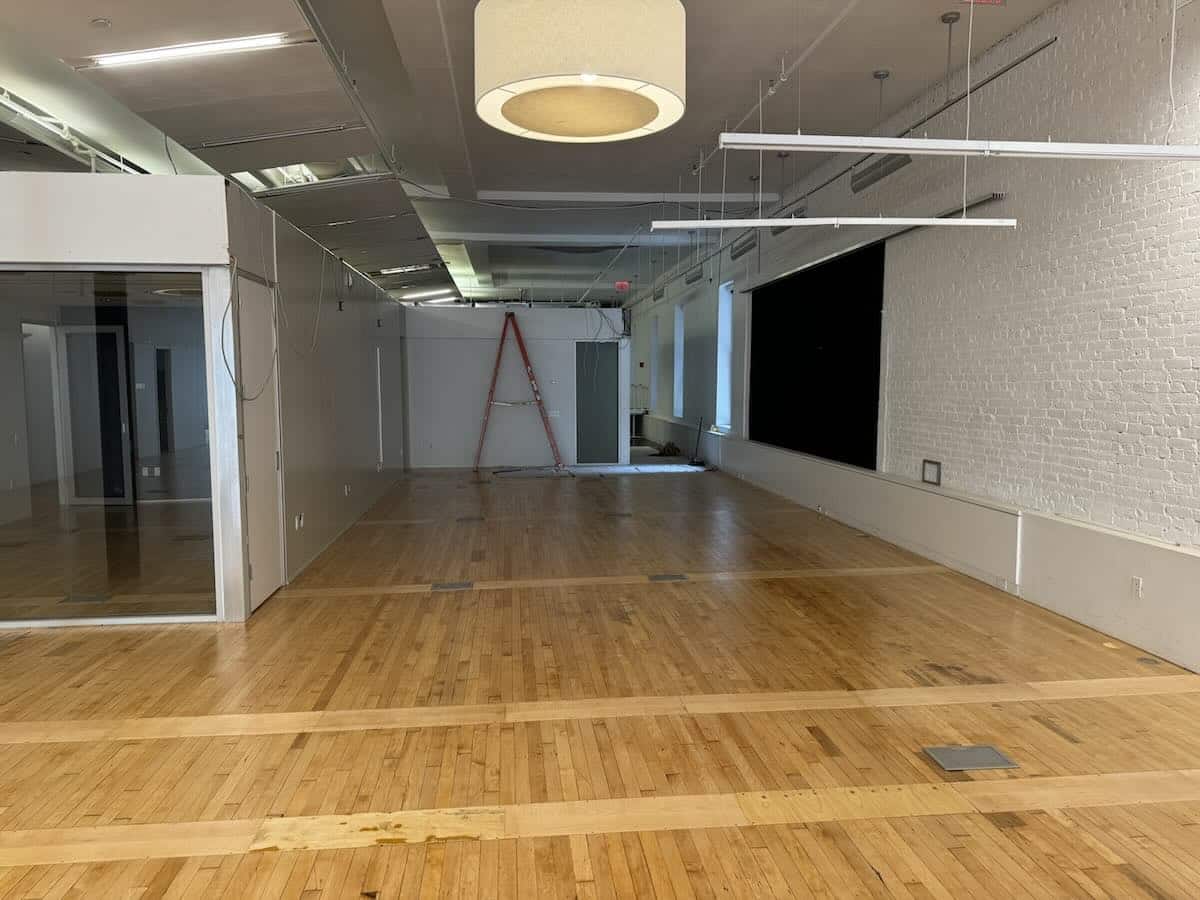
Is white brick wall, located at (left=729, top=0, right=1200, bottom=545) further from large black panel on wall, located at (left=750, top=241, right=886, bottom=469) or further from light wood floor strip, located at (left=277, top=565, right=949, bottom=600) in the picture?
light wood floor strip, located at (left=277, top=565, right=949, bottom=600)

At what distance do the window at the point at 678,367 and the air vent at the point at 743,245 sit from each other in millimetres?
4869

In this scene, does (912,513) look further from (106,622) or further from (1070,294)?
(106,622)

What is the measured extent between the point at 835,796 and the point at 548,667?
1799mm

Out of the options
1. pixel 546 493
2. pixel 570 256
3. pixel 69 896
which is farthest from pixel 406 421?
pixel 69 896

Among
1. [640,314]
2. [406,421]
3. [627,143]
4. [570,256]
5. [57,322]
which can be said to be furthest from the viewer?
[640,314]

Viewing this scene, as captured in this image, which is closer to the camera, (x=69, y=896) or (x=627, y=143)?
(x=69, y=896)

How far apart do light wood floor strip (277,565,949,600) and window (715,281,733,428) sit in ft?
24.3

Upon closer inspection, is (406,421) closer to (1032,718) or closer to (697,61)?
(697,61)

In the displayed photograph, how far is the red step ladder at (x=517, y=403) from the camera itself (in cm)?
1334

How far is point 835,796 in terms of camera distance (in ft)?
9.70

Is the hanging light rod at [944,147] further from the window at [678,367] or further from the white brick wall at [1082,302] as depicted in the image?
the window at [678,367]

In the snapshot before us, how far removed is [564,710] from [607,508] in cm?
582

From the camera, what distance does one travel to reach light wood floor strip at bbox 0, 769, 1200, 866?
2.65m

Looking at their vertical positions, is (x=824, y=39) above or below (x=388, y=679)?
above
